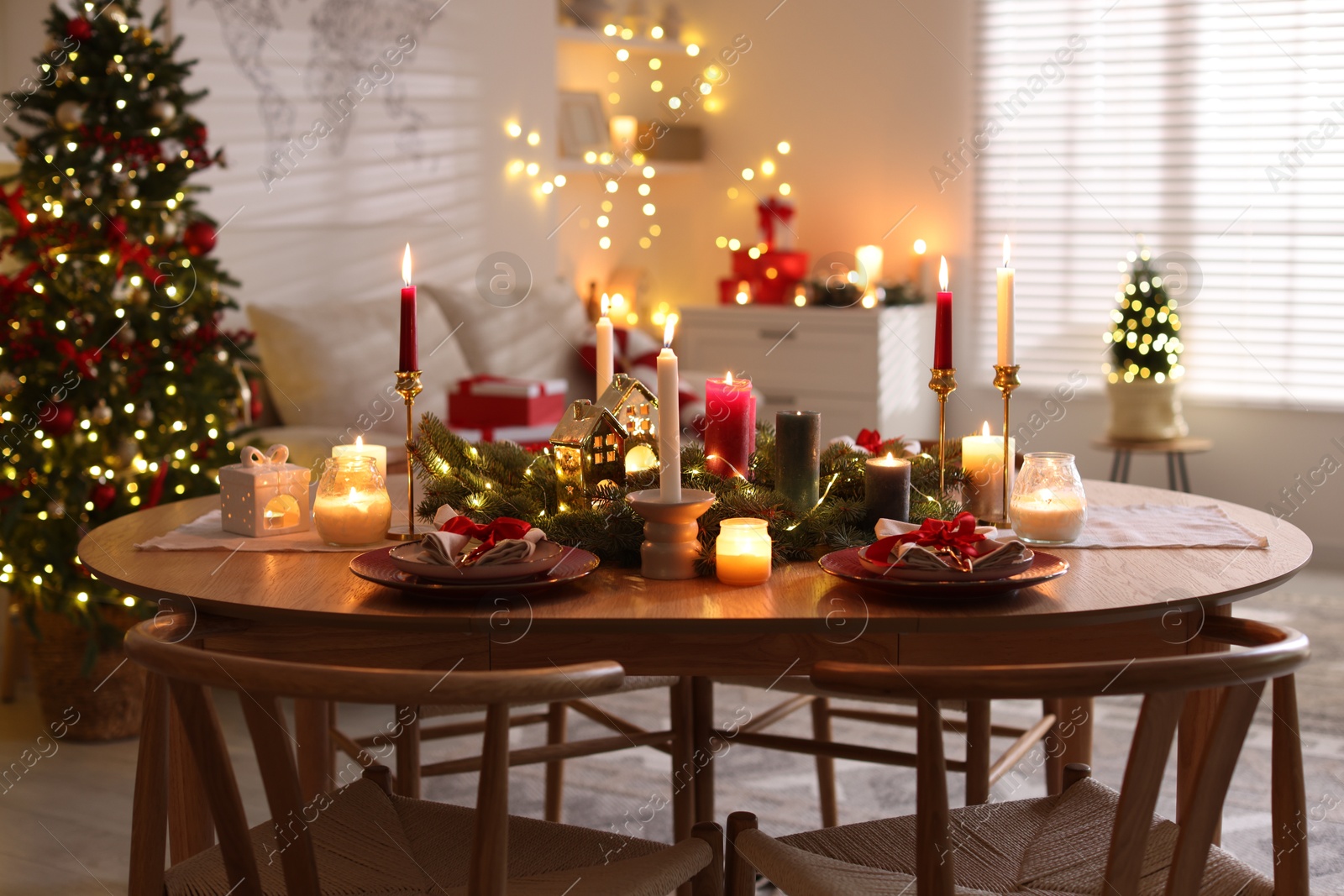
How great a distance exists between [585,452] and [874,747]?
0.77 metres

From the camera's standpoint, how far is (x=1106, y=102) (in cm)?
466

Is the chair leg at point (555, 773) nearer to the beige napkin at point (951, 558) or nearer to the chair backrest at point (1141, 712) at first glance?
the beige napkin at point (951, 558)

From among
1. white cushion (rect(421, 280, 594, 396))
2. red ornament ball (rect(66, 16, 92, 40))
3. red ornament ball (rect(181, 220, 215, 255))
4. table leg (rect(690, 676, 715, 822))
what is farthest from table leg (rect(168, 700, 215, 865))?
white cushion (rect(421, 280, 594, 396))

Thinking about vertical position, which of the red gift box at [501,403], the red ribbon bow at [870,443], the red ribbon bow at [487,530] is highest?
the red ribbon bow at [870,443]

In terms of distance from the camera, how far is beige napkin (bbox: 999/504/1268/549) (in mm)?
1592

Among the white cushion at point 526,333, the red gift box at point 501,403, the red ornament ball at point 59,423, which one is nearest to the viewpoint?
the red ornament ball at point 59,423

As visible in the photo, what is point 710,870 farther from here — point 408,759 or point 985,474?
point 408,759

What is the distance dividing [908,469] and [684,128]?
408 centimetres

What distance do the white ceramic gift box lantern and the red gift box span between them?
180 cm

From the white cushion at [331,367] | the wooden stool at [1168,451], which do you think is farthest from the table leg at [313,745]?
the wooden stool at [1168,451]

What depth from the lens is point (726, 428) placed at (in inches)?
65.3

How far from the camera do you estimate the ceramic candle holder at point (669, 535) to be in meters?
1.42

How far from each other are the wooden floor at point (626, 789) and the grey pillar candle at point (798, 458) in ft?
3.26

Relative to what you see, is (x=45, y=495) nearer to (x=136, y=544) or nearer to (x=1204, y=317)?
(x=136, y=544)
